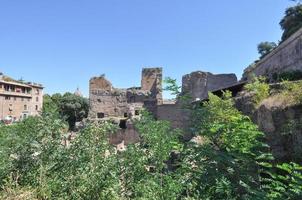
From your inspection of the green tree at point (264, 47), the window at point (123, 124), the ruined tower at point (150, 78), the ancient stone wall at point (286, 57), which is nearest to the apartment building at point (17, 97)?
the ruined tower at point (150, 78)

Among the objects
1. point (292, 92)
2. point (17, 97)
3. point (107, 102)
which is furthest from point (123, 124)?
point (17, 97)

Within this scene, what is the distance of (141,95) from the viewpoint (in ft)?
110

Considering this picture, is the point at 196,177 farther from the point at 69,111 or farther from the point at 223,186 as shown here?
the point at 69,111

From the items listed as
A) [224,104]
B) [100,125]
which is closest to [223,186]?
[100,125]

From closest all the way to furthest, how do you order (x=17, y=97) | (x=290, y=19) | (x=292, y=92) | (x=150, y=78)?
(x=292, y=92) → (x=290, y=19) → (x=150, y=78) → (x=17, y=97)

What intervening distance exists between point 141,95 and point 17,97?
2471 centimetres

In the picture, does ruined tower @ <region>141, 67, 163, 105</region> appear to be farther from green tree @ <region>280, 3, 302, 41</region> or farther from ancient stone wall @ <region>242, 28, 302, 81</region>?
ancient stone wall @ <region>242, 28, 302, 81</region>

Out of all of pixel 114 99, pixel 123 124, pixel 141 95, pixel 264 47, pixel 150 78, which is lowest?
pixel 123 124

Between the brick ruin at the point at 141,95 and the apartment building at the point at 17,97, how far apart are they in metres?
14.8

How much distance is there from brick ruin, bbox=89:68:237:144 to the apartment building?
48.6 feet

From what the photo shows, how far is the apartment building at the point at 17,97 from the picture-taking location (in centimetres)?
4512

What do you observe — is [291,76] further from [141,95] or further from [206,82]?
[141,95]

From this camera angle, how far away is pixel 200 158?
4719 millimetres

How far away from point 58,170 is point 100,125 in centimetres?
115
